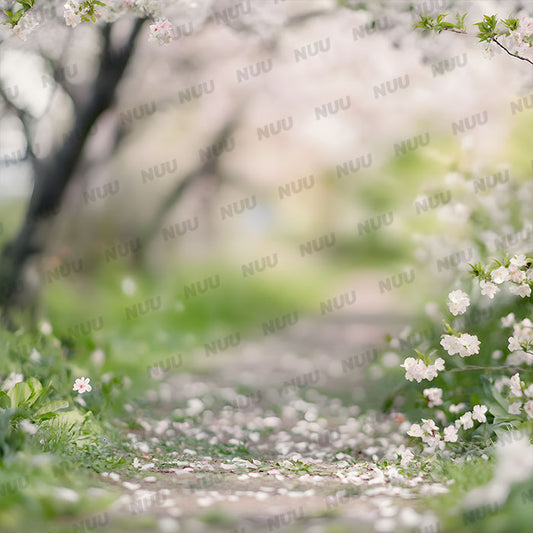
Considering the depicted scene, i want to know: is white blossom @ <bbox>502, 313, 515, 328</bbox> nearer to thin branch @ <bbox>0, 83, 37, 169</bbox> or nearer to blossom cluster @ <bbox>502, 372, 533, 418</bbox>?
blossom cluster @ <bbox>502, 372, 533, 418</bbox>

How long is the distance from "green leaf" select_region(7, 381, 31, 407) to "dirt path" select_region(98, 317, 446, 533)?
760 mm

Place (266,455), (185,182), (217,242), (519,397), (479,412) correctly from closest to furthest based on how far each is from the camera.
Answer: (479,412), (519,397), (266,455), (185,182), (217,242)

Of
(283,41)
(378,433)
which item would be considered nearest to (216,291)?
(283,41)

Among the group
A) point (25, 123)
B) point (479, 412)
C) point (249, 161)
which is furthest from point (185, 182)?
point (479, 412)

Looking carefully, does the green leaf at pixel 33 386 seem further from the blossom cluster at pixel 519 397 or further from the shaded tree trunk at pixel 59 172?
the shaded tree trunk at pixel 59 172

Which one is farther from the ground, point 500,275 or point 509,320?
point 500,275

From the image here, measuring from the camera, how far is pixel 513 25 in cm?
394

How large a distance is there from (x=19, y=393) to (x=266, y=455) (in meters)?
1.67

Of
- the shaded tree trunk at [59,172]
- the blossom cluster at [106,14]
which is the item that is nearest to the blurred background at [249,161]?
the shaded tree trunk at [59,172]

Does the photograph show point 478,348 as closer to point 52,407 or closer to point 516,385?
point 516,385

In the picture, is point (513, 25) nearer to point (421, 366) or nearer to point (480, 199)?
point (421, 366)

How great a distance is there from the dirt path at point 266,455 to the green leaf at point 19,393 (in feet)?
2.49

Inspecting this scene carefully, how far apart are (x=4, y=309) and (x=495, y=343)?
192 inches

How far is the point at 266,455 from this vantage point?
4.66 metres
